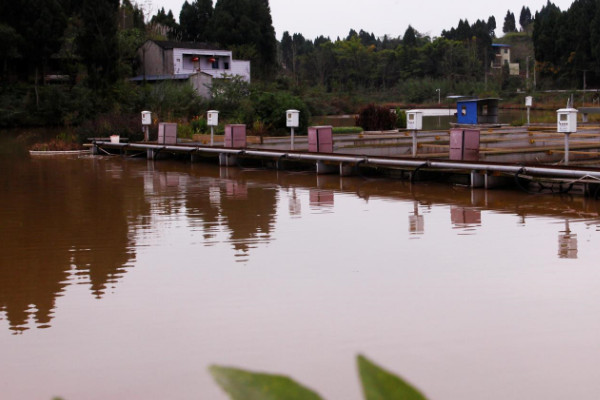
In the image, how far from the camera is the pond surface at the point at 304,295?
521 centimetres

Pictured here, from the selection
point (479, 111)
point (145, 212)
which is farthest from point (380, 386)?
point (479, 111)

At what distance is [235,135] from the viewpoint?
21344 mm

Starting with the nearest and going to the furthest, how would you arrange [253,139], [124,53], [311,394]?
[311,394] → [253,139] → [124,53]

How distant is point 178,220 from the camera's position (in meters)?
11.7

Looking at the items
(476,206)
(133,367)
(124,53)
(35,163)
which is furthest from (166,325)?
(124,53)

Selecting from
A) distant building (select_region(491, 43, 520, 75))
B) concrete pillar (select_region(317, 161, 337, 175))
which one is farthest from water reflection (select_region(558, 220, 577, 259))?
distant building (select_region(491, 43, 520, 75))

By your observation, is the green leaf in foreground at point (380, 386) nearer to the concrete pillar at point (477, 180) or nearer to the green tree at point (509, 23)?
the concrete pillar at point (477, 180)

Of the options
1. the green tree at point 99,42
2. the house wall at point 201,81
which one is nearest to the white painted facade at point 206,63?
the house wall at point 201,81

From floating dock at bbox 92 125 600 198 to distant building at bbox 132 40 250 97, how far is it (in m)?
31.3

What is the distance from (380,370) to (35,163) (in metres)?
23.1

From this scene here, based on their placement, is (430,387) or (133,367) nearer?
(430,387)

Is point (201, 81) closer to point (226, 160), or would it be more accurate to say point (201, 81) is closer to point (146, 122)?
point (146, 122)

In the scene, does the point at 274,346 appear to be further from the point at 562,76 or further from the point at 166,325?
the point at 562,76

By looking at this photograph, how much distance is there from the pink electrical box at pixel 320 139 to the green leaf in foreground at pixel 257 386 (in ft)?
60.0
